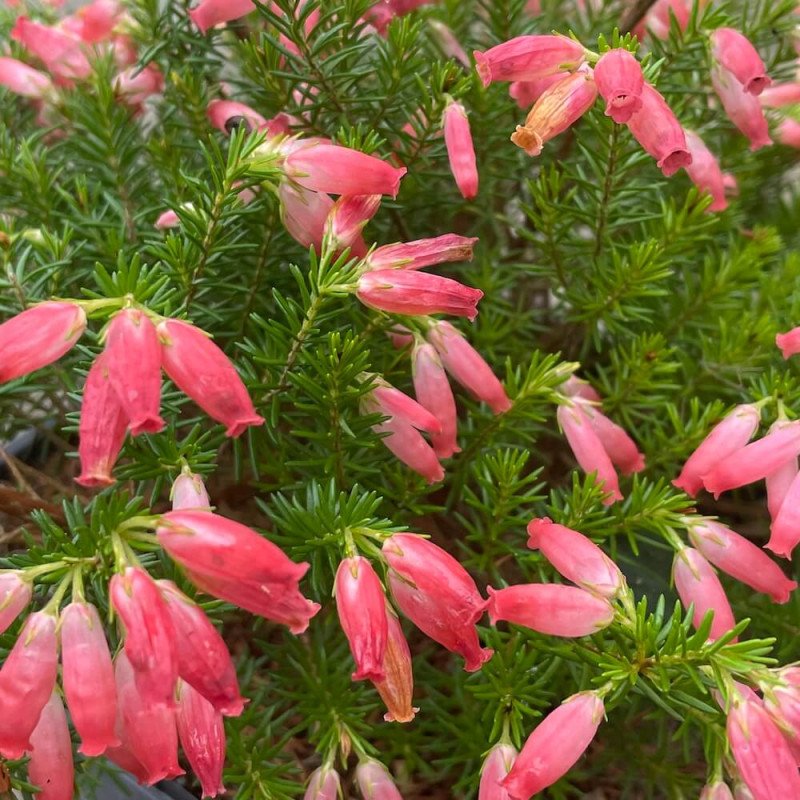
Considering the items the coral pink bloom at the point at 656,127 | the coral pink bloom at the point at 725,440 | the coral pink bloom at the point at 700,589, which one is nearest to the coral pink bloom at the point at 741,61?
the coral pink bloom at the point at 656,127

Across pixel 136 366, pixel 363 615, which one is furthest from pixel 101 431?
pixel 363 615

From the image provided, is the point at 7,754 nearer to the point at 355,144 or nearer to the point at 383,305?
the point at 383,305

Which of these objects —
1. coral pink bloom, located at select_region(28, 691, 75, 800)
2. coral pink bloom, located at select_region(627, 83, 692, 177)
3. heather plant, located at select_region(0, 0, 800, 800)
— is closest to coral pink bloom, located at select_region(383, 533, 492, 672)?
heather plant, located at select_region(0, 0, 800, 800)

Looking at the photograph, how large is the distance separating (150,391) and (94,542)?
10 centimetres

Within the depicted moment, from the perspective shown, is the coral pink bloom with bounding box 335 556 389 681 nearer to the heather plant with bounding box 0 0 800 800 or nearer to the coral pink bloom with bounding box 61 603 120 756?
the heather plant with bounding box 0 0 800 800

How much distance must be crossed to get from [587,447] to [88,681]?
1.29 feet

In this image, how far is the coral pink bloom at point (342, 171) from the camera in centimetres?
54

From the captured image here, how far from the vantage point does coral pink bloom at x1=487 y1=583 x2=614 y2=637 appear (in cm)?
50

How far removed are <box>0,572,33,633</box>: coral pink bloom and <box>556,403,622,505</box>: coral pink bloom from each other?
0.39 m

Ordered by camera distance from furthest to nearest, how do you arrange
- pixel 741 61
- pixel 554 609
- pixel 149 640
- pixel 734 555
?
pixel 741 61
pixel 734 555
pixel 554 609
pixel 149 640

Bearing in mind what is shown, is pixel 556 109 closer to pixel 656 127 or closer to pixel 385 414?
pixel 656 127

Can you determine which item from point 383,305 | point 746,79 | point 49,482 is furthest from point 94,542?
point 746,79

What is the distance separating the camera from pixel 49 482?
0.75 metres

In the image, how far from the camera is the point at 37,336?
466 millimetres
